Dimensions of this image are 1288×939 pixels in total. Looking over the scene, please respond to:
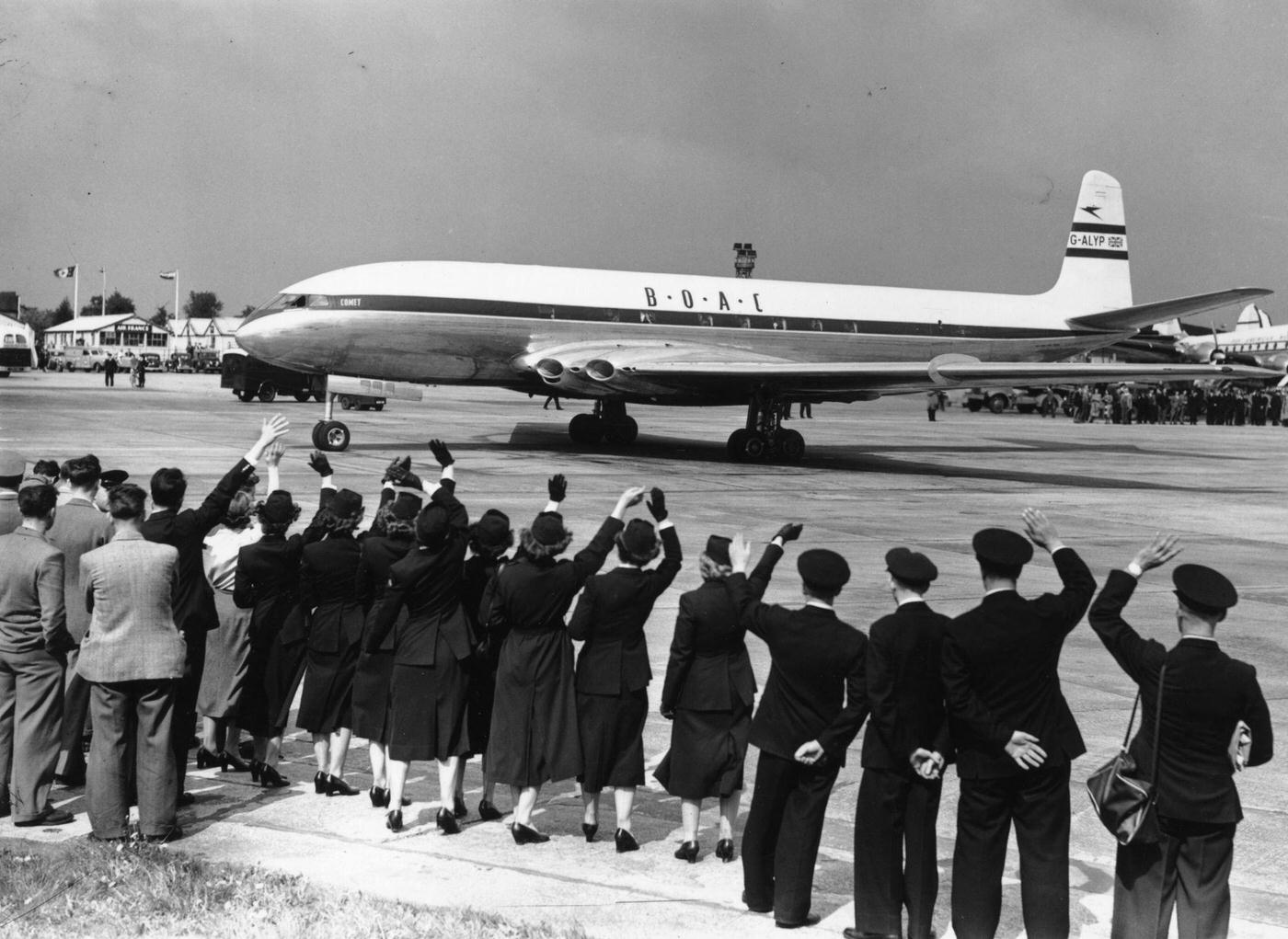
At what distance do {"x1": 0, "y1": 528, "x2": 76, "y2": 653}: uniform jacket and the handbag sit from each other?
16.3ft

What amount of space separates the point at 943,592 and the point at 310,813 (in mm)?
8048

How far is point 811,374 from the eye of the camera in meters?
25.9

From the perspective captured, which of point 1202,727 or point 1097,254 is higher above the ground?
point 1097,254

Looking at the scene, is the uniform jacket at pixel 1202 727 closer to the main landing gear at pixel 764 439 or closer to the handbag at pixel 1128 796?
the handbag at pixel 1128 796

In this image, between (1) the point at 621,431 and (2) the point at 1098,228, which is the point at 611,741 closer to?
(1) the point at 621,431

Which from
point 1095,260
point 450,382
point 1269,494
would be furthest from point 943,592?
point 1095,260

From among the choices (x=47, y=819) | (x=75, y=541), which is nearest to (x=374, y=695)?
(x=47, y=819)

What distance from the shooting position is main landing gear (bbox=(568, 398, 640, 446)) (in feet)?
97.9

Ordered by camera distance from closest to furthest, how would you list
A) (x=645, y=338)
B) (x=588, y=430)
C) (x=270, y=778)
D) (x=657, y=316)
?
(x=270, y=778) → (x=645, y=338) → (x=657, y=316) → (x=588, y=430)

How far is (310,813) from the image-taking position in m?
6.61

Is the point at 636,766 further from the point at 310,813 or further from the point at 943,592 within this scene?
the point at 943,592

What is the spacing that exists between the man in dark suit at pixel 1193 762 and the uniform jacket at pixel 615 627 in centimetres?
241

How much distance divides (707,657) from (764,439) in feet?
71.6

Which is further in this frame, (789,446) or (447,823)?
(789,446)
